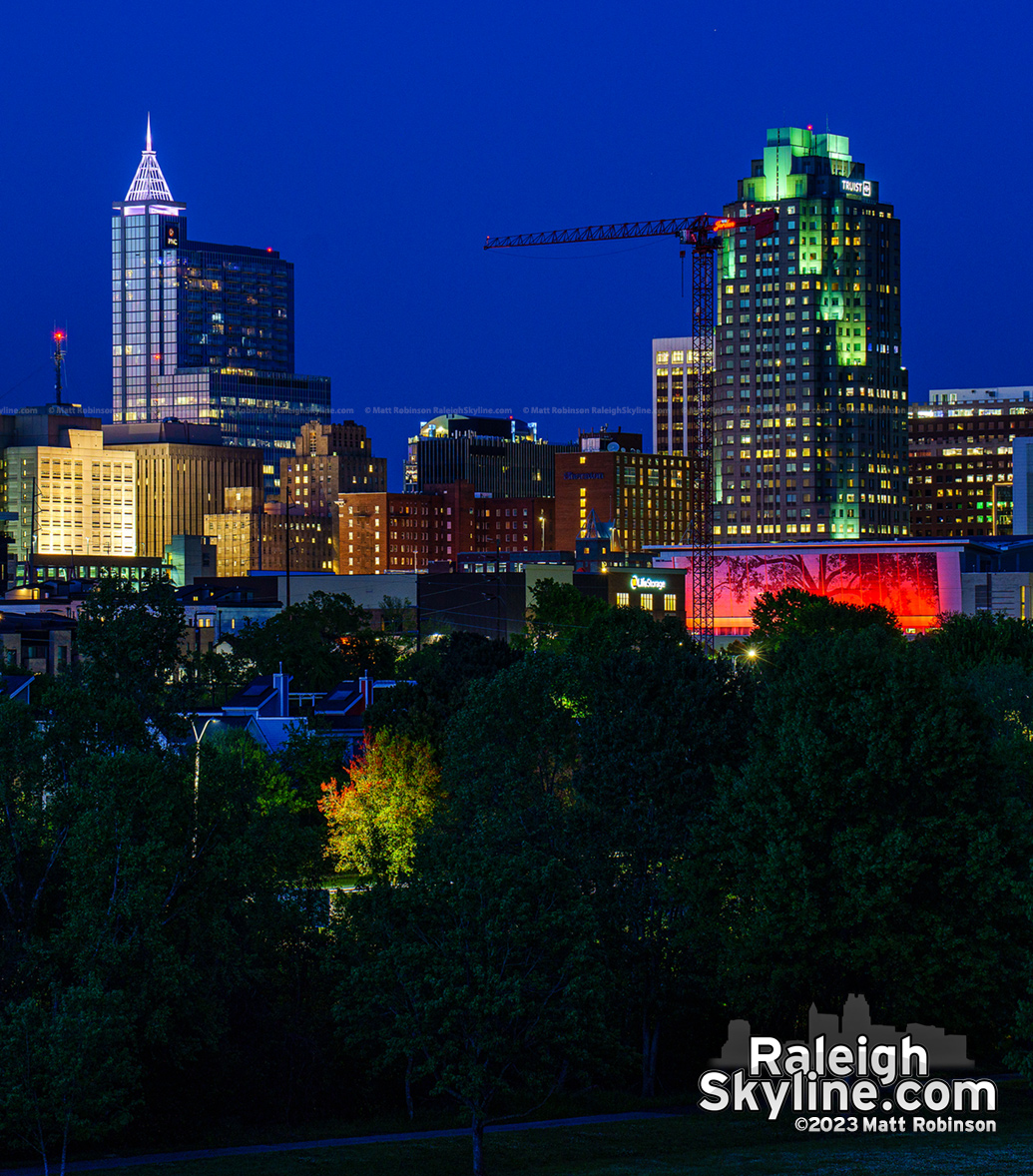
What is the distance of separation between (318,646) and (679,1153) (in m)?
114

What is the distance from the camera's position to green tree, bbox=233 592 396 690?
153000 mm

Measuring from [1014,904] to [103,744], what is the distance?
2942 cm

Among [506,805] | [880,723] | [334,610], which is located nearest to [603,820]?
[506,805]

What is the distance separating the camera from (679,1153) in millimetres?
48469

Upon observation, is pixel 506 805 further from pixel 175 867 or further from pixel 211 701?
pixel 211 701

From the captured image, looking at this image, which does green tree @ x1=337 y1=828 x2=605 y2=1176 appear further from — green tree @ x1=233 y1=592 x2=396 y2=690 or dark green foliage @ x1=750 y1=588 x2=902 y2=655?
dark green foliage @ x1=750 y1=588 x2=902 y2=655

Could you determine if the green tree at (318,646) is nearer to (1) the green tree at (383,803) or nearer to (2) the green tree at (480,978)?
(1) the green tree at (383,803)

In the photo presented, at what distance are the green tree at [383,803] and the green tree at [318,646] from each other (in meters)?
48.0

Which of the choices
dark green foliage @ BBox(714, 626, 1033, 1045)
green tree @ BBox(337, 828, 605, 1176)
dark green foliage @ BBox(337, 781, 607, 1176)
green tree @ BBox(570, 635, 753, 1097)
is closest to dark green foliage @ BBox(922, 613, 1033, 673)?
green tree @ BBox(570, 635, 753, 1097)

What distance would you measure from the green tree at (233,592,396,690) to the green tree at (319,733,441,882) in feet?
158

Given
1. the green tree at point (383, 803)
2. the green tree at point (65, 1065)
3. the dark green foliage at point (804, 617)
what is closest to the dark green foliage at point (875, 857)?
the green tree at point (383, 803)

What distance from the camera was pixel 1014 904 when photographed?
54.7 metres

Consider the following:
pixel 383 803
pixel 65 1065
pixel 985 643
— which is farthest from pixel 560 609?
pixel 65 1065

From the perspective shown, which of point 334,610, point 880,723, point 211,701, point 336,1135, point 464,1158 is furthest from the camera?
point 334,610
